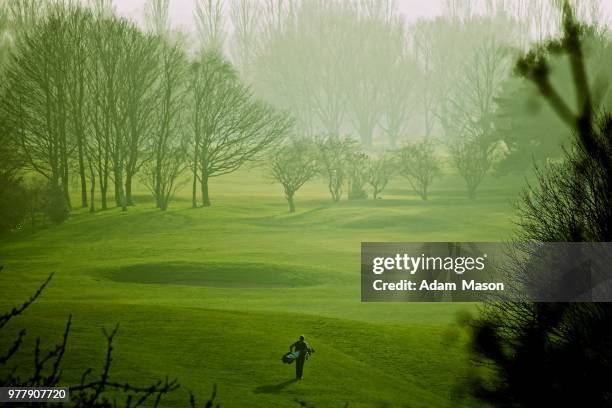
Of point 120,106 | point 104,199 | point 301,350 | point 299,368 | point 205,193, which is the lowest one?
point 299,368

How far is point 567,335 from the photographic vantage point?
12430mm

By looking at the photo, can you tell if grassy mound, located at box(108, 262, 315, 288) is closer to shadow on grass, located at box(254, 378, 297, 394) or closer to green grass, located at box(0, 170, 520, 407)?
green grass, located at box(0, 170, 520, 407)

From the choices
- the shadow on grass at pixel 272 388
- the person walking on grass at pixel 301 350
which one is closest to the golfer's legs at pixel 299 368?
the person walking on grass at pixel 301 350

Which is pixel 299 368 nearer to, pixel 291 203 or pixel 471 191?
pixel 291 203

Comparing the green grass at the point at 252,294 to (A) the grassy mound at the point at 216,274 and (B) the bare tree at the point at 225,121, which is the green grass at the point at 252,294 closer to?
(A) the grassy mound at the point at 216,274

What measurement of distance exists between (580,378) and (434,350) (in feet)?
13.1

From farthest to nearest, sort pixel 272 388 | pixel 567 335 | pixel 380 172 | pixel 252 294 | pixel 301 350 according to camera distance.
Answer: pixel 380 172 → pixel 252 294 → pixel 567 335 → pixel 272 388 → pixel 301 350

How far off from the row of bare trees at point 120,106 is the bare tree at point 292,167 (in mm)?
901

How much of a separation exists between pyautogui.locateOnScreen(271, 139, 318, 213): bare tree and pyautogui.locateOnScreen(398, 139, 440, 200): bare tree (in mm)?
4844

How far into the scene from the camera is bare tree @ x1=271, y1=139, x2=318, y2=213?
32.3 metres

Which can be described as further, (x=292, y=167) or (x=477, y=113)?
(x=477, y=113)

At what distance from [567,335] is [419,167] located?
2423 centimetres

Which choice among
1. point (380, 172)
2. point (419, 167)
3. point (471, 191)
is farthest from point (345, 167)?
point (471, 191)

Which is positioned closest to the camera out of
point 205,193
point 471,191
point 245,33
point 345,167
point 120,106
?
point 120,106
